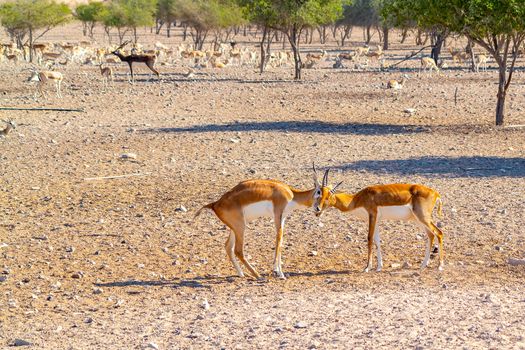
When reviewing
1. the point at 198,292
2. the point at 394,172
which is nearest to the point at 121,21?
the point at 394,172

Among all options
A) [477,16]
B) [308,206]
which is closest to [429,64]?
[477,16]

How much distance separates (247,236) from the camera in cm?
1067

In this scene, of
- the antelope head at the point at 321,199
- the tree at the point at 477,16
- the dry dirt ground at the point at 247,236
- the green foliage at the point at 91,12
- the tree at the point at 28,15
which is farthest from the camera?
the green foliage at the point at 91,12

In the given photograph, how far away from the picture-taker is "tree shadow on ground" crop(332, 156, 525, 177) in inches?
560

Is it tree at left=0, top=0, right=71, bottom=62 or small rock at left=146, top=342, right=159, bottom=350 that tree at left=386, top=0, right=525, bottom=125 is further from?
tree at left=0, top=0, right=71, bottom=62

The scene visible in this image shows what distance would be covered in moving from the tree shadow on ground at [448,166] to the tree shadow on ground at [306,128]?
352 cm

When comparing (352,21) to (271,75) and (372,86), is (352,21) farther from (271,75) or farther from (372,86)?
(372,86)

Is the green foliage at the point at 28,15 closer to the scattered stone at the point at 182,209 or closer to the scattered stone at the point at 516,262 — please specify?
the scattered stone at the point at 182,209

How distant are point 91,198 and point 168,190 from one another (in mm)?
1101

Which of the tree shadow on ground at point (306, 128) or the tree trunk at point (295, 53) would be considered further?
the tree trunk at point (295, 53)

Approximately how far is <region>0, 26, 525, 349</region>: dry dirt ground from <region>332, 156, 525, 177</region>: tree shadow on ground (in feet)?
0.15

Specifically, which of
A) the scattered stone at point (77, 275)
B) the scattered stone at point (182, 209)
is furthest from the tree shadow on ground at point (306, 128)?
the scattered stone at point (77, 275)

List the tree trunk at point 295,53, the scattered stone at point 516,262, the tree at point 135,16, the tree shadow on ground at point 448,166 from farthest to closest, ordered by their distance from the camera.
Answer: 1. the tree at point 135,16
2. the tree trunk at point 295,53
3. the tree shadow on ground at point 448,166
4. the scattered stone at point 516,262

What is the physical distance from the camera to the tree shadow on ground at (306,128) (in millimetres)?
19203
